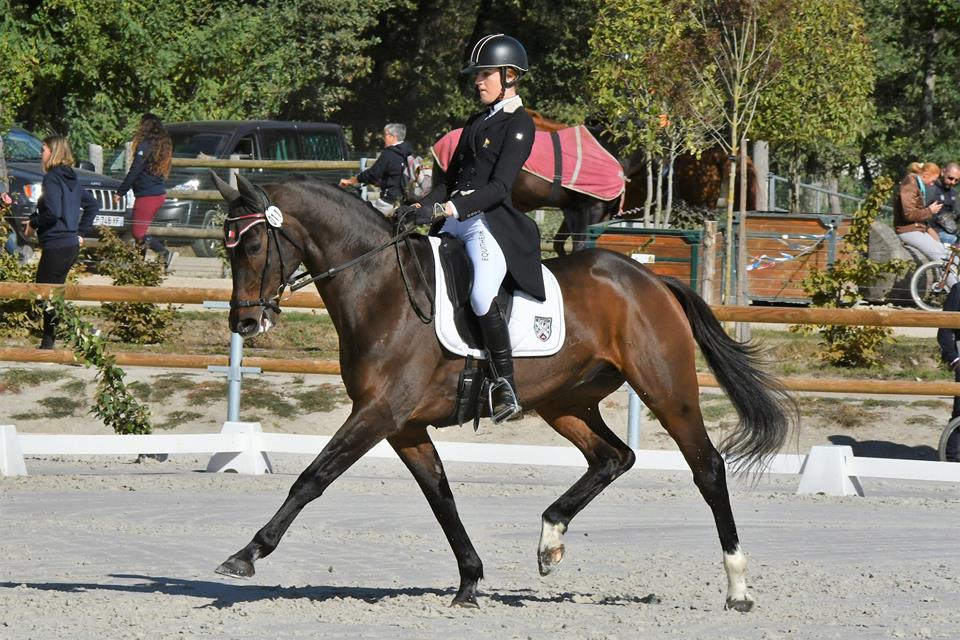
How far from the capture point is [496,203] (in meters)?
6.62

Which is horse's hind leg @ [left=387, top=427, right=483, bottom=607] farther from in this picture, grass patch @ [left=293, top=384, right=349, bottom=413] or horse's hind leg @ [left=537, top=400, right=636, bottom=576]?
grass patch @ [left=293, top=384, right=349, bottom=413]

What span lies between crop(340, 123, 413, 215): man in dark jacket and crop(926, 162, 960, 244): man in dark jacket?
5.60m

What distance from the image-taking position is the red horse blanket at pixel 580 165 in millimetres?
14734

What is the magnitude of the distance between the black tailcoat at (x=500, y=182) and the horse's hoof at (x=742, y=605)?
5.33 feet

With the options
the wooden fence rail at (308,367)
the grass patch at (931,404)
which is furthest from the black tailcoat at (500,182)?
the grass patch at (931,404)

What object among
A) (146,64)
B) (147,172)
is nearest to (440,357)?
(147,172)

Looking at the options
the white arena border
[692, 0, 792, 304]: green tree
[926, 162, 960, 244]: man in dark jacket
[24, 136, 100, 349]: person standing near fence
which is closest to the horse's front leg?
the white arena border

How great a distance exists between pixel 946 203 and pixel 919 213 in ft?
1.42

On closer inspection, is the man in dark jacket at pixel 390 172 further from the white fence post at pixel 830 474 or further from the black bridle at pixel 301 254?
the black bridle at pixel 301 254

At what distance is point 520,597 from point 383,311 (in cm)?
151

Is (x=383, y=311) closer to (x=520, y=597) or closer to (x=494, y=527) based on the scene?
(x=520, y=597)

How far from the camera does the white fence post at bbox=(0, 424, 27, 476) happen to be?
1038 cm

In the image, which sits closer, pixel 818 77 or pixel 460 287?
pixel 460 287

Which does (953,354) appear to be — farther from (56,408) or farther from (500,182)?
(56,408)
